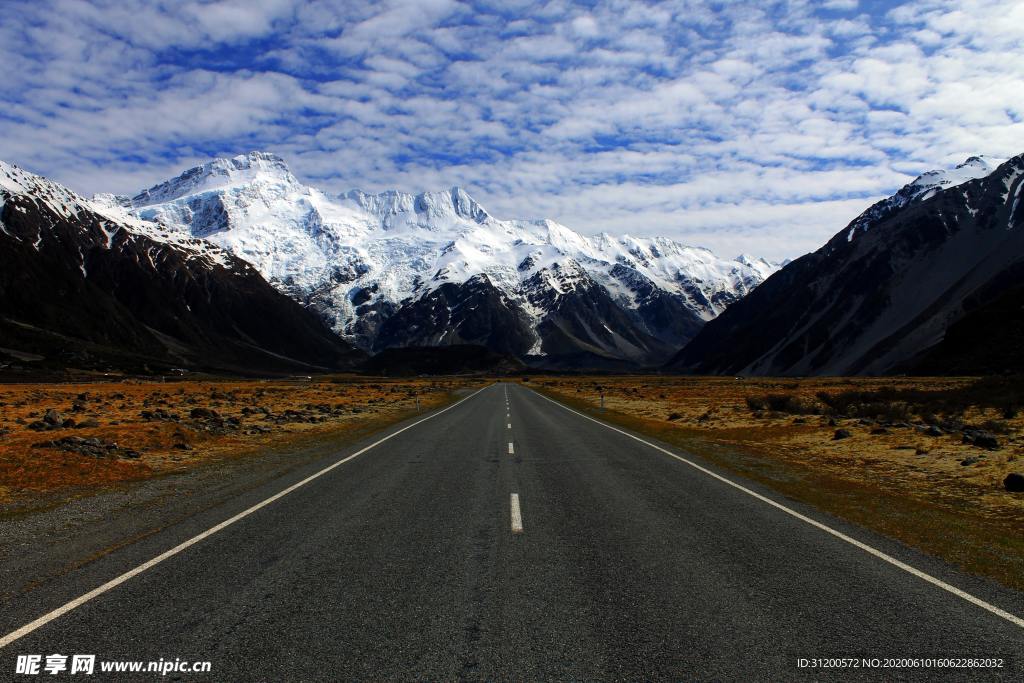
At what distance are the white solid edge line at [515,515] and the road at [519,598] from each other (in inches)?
3.1

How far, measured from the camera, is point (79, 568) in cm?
796


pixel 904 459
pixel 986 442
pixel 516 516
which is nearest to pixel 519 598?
pixel 516 516

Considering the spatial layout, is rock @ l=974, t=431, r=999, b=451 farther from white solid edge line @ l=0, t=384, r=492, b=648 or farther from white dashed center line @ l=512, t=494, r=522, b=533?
white solid edge line @ l=0, t=384, r=492, b=648

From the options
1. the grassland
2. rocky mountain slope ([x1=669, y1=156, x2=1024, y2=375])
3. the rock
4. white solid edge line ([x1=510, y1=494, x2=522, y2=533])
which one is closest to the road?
white solid edge line ([x1=510, y1=494, x2=522, y2=533])

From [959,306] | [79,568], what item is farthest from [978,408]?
[959,306]

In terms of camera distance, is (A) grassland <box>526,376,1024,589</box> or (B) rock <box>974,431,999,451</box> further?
(B) rock <box>974,431,999,451</box>

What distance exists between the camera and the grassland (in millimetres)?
10133

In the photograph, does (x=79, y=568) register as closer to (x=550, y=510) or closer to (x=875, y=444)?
(x=550, y=510)

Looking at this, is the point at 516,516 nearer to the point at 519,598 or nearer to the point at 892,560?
the point at 519,598

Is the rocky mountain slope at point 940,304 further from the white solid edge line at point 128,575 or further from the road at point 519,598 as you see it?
the white solid edge line at point 128,575

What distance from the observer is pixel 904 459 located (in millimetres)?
18750

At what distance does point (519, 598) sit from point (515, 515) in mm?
3962

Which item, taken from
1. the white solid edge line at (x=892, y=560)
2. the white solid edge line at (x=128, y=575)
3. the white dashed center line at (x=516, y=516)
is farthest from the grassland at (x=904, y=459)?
the white solid edge line at (x=128, y=575)

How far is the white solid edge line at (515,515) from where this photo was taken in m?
9.95
